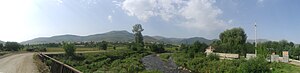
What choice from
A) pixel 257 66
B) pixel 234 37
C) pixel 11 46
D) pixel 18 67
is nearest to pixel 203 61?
pixel 257 66

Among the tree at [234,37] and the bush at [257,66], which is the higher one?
the tree at [234,37]

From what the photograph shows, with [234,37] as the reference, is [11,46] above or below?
below

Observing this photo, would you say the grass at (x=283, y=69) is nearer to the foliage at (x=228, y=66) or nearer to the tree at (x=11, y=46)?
the foliage at (x=228, y=66)

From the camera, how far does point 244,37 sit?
119875 mm

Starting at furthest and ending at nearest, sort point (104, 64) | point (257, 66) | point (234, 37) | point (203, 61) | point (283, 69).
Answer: point (234, 37), point (203, 61), point (104, 64), point (283, 69), point (257, 66)

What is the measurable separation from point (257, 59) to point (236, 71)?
646 centimetres

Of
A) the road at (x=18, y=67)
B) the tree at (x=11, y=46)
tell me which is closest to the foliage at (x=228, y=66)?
the road at (x=18, y=67)

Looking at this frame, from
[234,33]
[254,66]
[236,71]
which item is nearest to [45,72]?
[254,66]

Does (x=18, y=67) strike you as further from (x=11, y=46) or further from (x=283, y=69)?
(x=11, y=46)

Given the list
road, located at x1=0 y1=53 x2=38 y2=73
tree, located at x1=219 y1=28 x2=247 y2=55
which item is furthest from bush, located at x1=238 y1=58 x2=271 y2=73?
tree, located at x1=219 y1=28 x2=247 y2=55

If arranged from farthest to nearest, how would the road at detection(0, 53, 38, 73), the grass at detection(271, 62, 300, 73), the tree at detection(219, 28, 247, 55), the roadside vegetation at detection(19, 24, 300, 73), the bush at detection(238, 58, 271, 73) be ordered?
1. the tree at detection(219, 28, 247, 55)
2. the grass at detection(271, 62, 300, 73)
3. the roadside vegetation at detection(19, 24, 300, 73)
4. the bush at detection(238, 58, 271, 73)
5. the road at detection(0, 53, 38, 73)

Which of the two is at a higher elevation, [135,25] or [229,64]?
[135,25]

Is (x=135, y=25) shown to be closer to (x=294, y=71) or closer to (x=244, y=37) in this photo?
(x=244, y=37)

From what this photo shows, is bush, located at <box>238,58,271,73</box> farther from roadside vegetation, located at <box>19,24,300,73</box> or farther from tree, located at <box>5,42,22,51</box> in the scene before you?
tree, located at <box>5,42,22,51</box>
